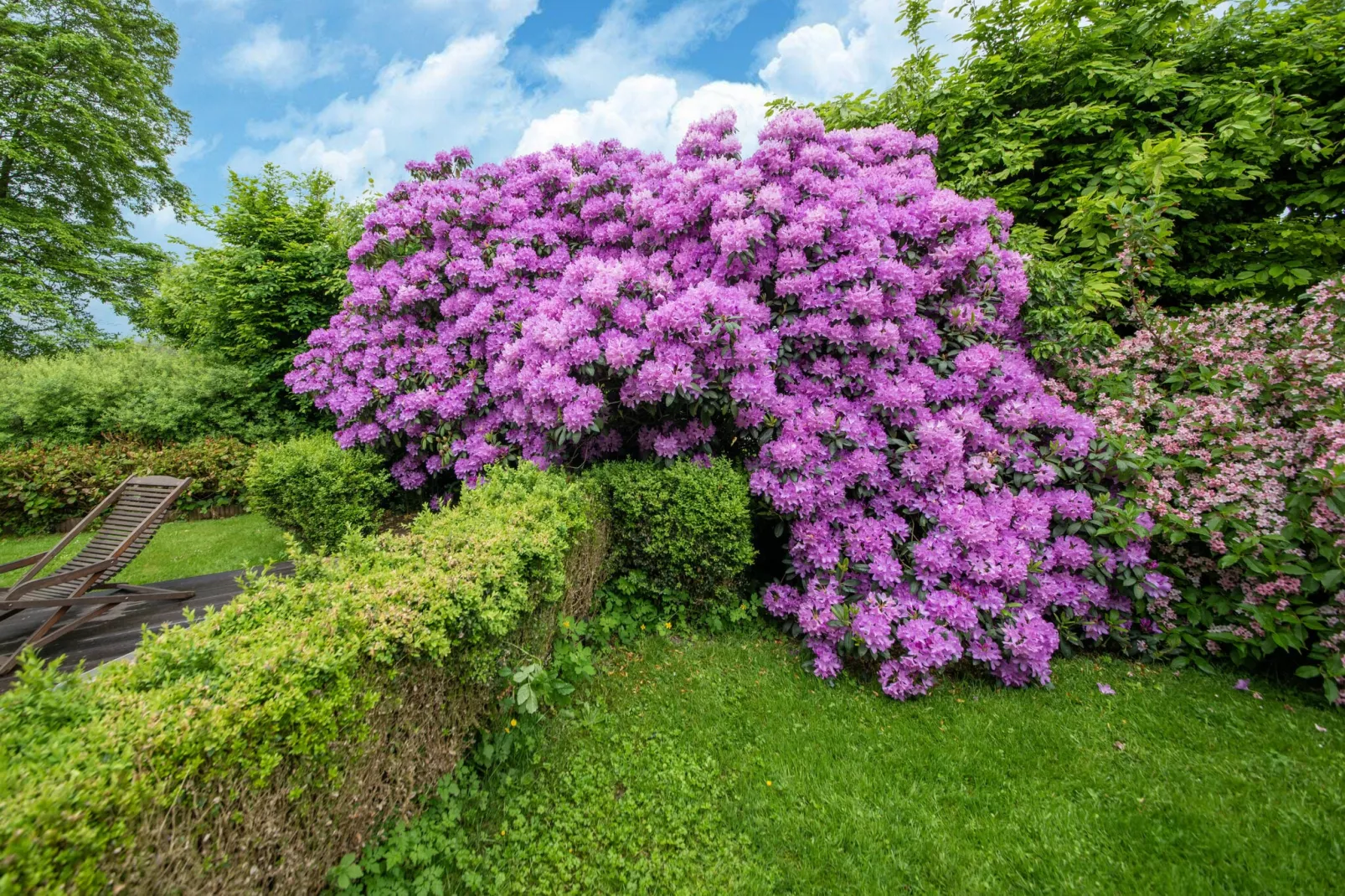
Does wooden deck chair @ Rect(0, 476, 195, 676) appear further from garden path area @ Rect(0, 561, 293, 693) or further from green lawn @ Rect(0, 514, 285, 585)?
green lawn @ Rect(0, 514, 285, 585)

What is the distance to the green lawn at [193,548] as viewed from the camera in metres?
5.80

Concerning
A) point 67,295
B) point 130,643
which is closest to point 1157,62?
point 130,643

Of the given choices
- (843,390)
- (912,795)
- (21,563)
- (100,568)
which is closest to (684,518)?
(843,390)

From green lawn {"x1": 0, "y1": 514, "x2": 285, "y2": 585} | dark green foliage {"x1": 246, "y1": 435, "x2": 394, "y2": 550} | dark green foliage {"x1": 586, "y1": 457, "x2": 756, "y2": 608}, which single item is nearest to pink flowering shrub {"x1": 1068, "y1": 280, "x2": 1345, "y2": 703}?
dark green foliage {"x1": 586, "y1": 457, "x2": 756, "y2": 608}

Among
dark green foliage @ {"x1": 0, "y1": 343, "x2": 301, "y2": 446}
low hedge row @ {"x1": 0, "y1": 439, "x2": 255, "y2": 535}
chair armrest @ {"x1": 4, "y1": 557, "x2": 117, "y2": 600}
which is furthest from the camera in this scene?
dark green foliage @ {"x1": 0, "y1": 343, "x2": 301, "y2": 446}

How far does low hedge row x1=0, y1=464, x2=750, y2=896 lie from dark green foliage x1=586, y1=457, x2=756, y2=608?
1.00 metres

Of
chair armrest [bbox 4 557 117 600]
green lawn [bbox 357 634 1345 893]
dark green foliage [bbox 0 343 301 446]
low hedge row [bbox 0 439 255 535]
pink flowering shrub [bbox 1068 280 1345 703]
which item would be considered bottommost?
green lawn [bbox 357 634 1345 893]

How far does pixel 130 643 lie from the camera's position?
3.76 m

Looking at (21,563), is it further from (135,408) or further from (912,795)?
(135,408)

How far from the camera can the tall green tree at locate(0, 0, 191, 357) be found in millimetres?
15117

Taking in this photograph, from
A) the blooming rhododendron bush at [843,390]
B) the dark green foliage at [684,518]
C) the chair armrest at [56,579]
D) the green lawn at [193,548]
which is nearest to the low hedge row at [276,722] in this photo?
the dark green foliage at [684,518]

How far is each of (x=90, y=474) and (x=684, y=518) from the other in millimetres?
9252

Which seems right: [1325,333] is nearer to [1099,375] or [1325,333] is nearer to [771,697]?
[1099,375]

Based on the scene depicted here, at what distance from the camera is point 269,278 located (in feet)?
28.0
